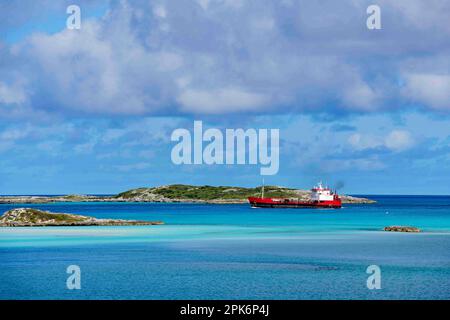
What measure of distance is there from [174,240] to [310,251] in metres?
21.2

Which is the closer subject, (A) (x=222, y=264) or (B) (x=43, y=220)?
(A) (x=222, y=264)

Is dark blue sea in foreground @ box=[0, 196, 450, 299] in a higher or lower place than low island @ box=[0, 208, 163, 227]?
lower

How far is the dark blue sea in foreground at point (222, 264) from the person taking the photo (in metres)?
49.5

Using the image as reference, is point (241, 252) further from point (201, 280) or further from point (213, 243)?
point (201, 280)

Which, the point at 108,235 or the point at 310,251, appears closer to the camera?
the point at 310,251

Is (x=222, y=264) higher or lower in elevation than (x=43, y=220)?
lower

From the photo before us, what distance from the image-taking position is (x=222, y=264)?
209ft

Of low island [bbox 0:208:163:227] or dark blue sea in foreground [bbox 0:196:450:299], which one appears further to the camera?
low island [bbox 0:208:163:227]

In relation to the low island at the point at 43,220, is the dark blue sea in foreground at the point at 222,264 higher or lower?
lower

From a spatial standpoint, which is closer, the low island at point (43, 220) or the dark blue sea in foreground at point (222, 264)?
the dark blue sea in foreground at point (222, 264)

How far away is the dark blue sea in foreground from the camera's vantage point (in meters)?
49.5
